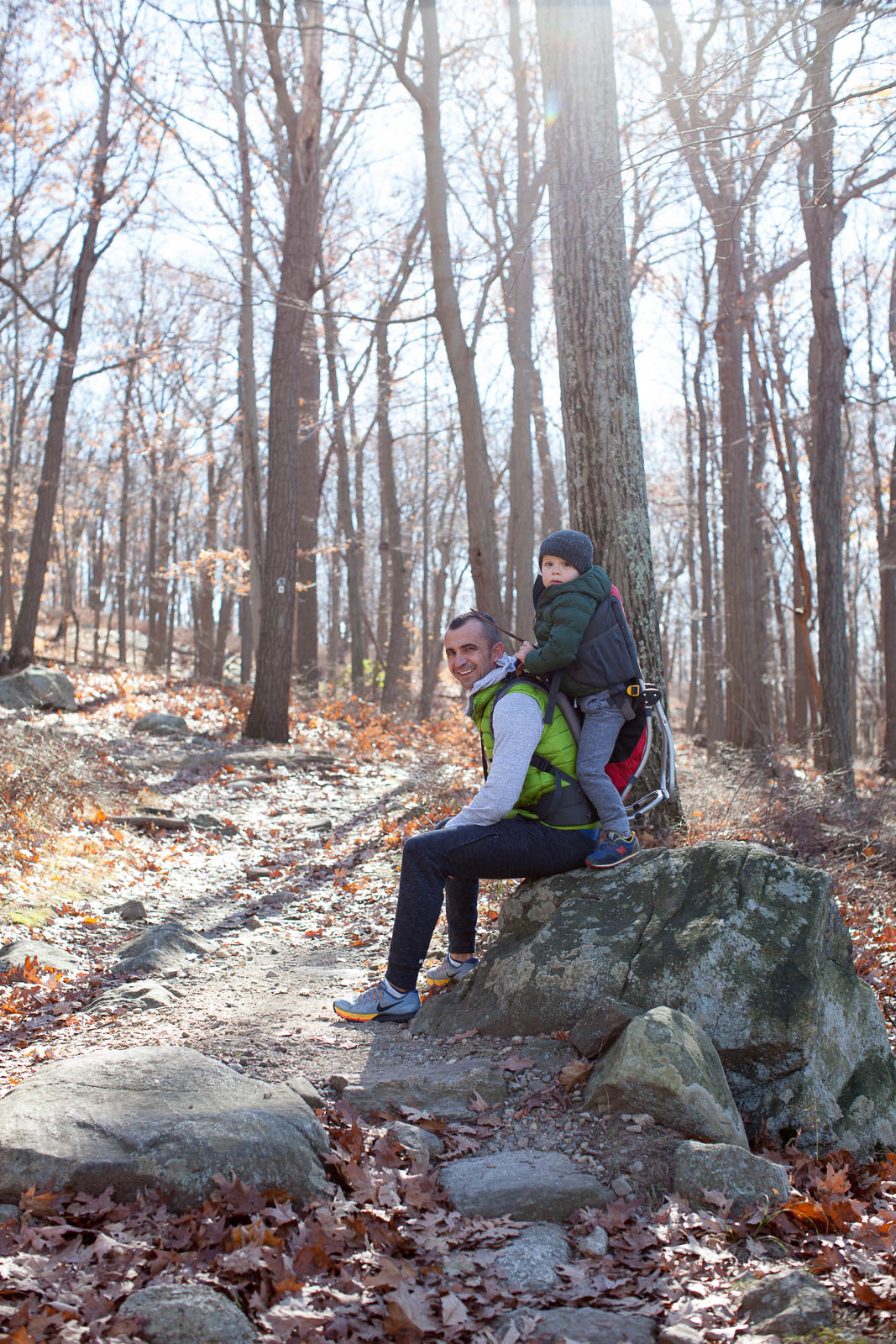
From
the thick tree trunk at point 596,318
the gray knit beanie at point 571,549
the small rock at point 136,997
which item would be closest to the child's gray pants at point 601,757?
the gray knit beanie at point 571,549

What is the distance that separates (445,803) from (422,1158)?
606cm

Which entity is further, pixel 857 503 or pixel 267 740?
pixel 857 503

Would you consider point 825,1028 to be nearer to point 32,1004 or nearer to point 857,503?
point 32,1004

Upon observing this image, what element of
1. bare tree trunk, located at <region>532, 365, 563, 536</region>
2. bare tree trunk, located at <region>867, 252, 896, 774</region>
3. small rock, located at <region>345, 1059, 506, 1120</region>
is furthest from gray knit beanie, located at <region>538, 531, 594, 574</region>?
bare tree trunk, located at <region>532, 365, 563, 536</region>

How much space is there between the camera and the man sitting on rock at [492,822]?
161 inches

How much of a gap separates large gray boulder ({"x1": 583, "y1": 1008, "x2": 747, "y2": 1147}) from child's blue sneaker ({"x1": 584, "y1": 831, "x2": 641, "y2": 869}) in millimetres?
938

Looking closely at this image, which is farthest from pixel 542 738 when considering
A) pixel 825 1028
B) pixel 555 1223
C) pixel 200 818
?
pixel 200 818

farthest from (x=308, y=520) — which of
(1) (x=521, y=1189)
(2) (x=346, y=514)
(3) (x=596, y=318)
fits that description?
(1) (x=521, y=1189)

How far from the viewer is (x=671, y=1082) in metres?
3.26

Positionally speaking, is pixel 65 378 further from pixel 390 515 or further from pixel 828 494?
pixel 828 494

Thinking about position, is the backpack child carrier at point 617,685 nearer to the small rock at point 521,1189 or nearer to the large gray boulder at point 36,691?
the small rock at point 521,1189

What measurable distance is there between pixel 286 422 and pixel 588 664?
10.4 meters

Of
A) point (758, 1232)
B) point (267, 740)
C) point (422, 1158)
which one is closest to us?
point (758, 1232)

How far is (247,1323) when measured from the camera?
2.30 m
